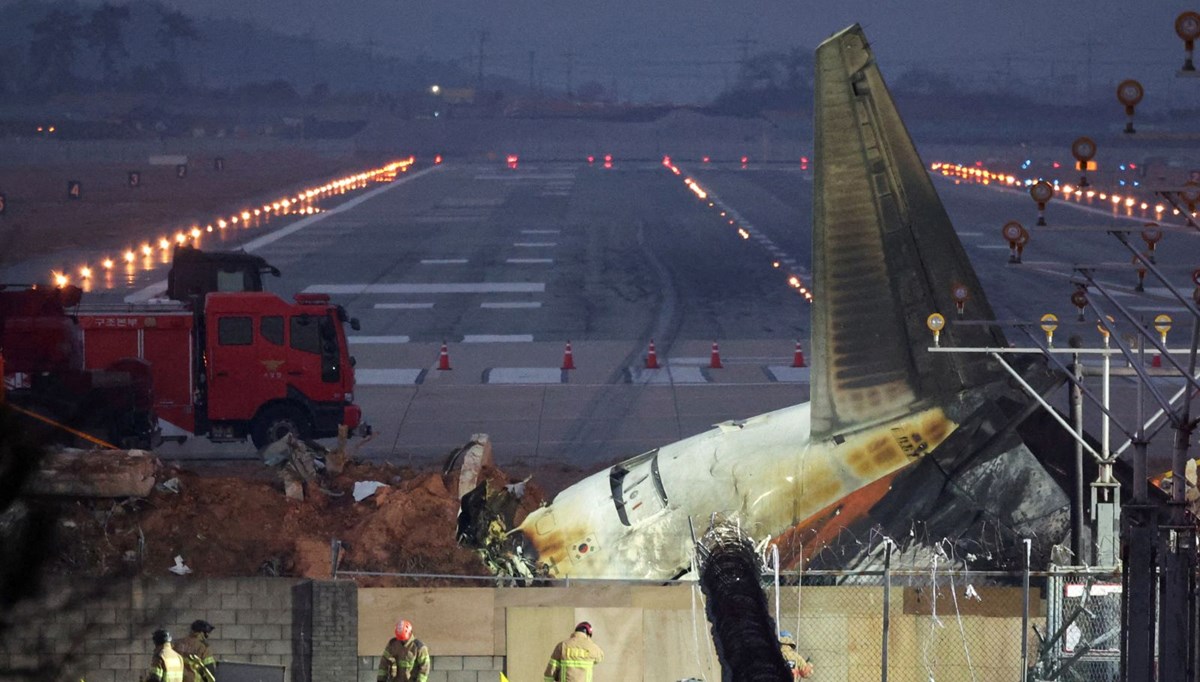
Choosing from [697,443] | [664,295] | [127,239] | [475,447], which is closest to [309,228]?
[127,239]

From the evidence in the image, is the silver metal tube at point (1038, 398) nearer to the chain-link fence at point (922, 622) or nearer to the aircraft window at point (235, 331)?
the chain-link fence at point (922, 622)

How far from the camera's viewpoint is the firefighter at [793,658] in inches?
600

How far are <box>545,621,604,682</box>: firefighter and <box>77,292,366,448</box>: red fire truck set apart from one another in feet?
50.8

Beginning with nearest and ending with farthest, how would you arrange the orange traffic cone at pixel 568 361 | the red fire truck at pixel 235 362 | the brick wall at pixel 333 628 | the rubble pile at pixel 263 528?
the brick wall at pixel 333 628, the rubble pile at pixel 263 528, the red fire truck at pixel 235 362, the orange traffic cone at pixel 568 361

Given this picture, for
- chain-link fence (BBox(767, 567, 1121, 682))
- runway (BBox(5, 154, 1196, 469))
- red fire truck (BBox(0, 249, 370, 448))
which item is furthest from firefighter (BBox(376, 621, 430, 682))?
red fire truck (BBox(0, 249, 370, 448))

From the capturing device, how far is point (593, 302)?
2105 inches

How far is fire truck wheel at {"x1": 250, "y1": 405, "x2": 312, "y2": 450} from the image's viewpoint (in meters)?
30.3

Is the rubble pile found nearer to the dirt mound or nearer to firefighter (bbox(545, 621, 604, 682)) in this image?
the dirt mound

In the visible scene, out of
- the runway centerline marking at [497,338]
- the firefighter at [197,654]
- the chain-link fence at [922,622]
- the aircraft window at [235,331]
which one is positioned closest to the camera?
the firefighter at [197,654]

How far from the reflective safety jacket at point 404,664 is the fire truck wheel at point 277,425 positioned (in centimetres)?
1497

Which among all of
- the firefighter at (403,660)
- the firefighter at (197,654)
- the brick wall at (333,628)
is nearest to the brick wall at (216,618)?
the brick wall at (333,628)

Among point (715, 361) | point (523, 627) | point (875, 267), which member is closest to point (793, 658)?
point (523, 627)

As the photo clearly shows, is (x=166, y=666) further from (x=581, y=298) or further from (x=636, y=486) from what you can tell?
(x=581, y=298)

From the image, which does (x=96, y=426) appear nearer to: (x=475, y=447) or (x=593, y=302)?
(x=475, y=447)
